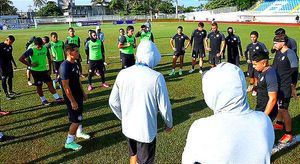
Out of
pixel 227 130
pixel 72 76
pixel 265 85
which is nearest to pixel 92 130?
pixel 72 76

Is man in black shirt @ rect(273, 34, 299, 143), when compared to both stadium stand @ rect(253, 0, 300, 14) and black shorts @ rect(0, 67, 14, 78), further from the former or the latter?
stadium stand @ rect(253, 0, 300, 14)

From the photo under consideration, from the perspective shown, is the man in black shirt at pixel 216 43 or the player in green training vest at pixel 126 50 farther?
the man in black shirt at pixel 216 43

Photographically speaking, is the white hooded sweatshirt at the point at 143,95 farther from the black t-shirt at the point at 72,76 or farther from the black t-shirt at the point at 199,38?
the black t-shirt at the point at 199,38

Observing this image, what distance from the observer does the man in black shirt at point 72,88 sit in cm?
539

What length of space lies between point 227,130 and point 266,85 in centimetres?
333

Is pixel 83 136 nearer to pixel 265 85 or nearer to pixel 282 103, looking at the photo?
pixel 265 85

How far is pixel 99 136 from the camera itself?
638cm

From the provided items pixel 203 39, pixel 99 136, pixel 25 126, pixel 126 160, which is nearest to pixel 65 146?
pixel 99 136

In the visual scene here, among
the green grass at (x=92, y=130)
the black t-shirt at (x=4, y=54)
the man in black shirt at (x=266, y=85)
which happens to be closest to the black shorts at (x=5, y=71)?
the black t-shirt at (x=4, y=54)

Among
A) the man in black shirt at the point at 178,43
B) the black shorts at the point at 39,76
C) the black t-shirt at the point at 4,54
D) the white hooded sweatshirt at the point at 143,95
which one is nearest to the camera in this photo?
the white hooded sweatshirt at the point at 143,95

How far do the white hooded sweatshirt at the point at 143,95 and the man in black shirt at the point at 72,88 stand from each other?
1.85m

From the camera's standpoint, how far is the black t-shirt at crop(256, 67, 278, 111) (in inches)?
177

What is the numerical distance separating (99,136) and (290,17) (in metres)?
48.9

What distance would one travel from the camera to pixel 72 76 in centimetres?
556
